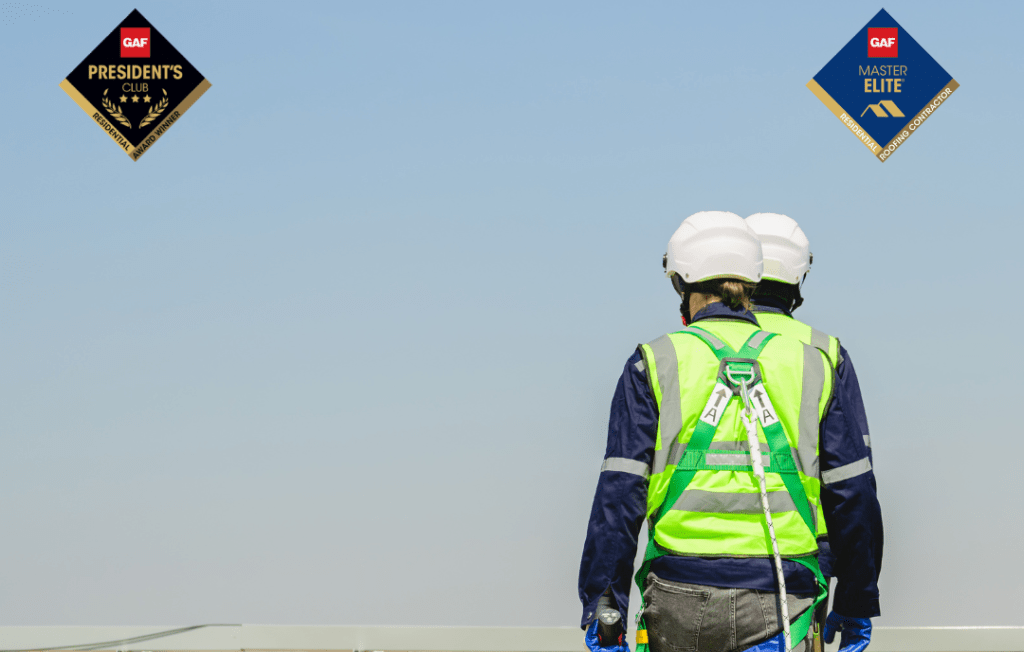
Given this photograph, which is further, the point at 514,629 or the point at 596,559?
the point at 514,629

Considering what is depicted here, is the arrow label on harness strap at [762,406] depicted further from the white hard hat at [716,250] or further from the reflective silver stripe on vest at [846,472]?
the white hard hat at [716,250]

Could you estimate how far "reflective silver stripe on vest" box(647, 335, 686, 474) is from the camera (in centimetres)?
287

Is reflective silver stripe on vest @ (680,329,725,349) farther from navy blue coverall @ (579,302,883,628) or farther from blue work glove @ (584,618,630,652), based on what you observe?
blue work glove @ (584,618,630,652)

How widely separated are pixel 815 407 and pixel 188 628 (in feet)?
16.3

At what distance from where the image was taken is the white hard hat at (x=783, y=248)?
4238mm

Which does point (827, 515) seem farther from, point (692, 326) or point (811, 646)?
point (692, 326)

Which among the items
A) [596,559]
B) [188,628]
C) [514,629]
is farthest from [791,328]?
[188,628]

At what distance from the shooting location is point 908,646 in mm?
5914

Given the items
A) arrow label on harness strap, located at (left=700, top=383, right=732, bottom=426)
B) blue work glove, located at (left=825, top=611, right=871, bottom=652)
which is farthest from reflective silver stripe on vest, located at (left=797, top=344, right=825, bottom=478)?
blue work glove, located at (left=825, top=611, right=871, bottom=652)

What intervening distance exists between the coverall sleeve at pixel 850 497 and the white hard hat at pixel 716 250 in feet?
1.49

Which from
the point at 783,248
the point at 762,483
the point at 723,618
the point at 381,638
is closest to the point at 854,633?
the point at 723,618

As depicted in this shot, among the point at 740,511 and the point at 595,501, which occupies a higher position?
the point at 595,501

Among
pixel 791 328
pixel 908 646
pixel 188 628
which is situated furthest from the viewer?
pixel 188 628

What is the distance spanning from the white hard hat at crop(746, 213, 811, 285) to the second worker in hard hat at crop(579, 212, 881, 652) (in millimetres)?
1330
